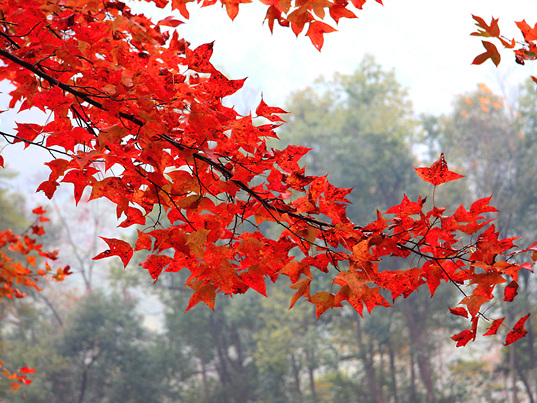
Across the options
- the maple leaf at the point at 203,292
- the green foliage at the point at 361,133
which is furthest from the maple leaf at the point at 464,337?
the green foliage at the point at 361,133

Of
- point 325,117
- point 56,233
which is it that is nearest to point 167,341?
point 56,233

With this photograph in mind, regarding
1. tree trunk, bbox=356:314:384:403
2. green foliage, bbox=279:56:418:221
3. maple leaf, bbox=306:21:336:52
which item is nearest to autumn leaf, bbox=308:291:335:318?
maple leaf, bbox=306:21:336:52

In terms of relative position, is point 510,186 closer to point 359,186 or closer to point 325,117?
point 359,186

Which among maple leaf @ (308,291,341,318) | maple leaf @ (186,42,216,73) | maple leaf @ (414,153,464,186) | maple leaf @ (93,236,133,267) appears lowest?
maple leaf @ (308,291,341,318)

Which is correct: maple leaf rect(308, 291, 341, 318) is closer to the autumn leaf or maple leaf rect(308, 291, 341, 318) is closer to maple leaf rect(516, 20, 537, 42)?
the autumn leaf

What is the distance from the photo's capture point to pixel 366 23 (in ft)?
113

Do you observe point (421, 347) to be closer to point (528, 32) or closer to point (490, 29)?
point (528, 32)

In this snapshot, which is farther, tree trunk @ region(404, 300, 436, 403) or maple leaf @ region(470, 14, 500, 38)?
tree trunk @ region(404, 300, 436, 403)

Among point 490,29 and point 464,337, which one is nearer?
point 490,29

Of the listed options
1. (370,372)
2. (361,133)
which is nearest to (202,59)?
(370,372)

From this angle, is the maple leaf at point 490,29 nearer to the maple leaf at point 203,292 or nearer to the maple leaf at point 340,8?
the maple leaf at point 340,8

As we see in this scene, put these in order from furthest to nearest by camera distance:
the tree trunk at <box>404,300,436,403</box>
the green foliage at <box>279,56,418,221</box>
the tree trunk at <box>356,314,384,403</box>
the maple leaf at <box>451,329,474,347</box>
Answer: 1. the green foliage at <box>279,56,418,221</box>
2. the tree trunk at <box>356,314,384,403</box>
3. the tree trunk at <box>404,300,436,403</box>
4. the maple leaf at <box>451,329,474,347</box>

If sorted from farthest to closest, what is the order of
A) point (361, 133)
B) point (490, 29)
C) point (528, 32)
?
point (361, 133) → point (528, 32) → point (490, 29)

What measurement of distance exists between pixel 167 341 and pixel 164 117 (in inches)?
378
